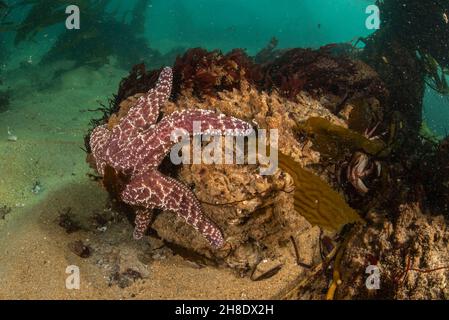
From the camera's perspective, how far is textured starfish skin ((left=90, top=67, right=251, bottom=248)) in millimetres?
4426

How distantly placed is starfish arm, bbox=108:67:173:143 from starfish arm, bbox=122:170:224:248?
69 centimetres

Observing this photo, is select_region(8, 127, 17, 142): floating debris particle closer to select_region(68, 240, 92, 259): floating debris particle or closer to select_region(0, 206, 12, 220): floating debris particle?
select_region(0, 206, 12, 220): floating debris particle

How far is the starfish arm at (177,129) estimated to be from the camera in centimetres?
432

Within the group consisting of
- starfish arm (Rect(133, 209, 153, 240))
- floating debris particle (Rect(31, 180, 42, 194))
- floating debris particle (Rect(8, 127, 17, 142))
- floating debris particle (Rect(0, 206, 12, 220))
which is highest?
starfish arm (Rect(133, 209, 153, 240))

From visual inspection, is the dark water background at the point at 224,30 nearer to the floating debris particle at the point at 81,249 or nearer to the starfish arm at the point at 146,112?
the starfish arm at the point at 146,112

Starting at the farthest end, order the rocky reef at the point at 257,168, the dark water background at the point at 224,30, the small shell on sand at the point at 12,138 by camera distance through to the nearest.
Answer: the dark water background at the point at 224,30 → the small shell on sand at the point at 12,138 → the rocky reef at the point at 257,168

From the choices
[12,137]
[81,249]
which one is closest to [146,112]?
[81,249]

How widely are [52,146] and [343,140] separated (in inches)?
297

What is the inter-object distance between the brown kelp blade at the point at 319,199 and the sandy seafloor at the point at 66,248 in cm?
98

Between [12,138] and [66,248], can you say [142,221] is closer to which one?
[66,248]

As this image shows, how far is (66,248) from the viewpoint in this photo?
538cm

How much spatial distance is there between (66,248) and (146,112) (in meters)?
2.55

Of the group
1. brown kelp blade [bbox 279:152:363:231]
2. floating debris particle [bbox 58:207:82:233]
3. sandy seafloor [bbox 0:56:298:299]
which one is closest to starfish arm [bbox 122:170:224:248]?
sandy seafloor [bbox 0:56:298:299]

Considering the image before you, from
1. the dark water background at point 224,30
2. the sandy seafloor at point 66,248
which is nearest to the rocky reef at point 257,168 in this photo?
the sandy seafloor at point 66,248
